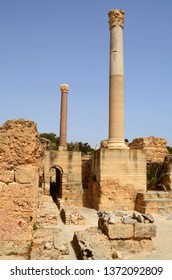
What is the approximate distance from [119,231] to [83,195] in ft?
34.9

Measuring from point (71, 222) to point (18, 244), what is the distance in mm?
6435

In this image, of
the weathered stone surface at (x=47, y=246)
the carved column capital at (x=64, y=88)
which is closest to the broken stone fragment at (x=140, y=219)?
the weathered stone surface at (x=47, y=246)

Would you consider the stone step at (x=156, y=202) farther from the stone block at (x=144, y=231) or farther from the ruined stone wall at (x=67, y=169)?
the stone block at (x=144, y=231)

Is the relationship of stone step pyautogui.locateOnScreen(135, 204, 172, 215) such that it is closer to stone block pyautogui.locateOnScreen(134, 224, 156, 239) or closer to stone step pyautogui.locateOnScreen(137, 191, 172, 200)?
stone step pyautogui.locateOnScreen(137, 191, 172, 200)

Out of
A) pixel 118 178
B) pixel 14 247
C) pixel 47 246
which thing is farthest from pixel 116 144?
pixel 14 247

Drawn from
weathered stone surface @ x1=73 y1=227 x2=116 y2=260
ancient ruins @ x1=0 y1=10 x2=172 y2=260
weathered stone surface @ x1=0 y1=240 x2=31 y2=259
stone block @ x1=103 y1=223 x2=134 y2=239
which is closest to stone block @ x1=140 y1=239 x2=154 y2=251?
ancient ruins @ x1=0 y1=10 x2=172 y2=260

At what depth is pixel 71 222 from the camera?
1092 cm

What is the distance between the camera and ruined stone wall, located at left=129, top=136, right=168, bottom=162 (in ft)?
76.4

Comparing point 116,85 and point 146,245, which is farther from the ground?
point 116,85

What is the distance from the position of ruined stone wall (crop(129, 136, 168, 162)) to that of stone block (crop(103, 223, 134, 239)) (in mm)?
16274

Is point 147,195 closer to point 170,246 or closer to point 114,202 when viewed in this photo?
point 114,202

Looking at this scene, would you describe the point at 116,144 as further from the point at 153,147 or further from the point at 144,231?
the point at 144,231

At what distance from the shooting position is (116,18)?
17.3 m
